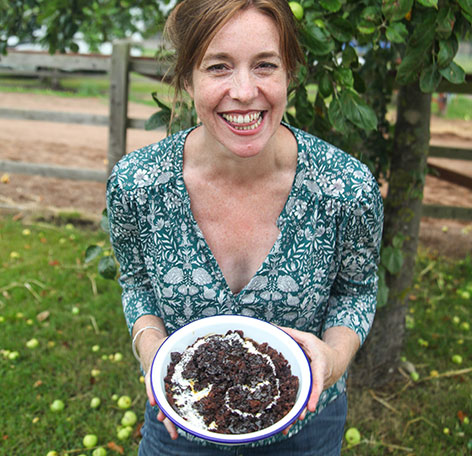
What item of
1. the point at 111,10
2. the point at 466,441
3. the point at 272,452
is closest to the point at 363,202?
the point at 272,452

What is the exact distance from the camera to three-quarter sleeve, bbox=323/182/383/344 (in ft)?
4.89

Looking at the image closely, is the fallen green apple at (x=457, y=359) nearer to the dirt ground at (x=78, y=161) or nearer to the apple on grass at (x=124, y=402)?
the dirt ground at (x=78, y=161)

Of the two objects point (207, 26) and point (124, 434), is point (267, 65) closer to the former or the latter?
point (207, 26)

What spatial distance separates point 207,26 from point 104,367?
6.94ft

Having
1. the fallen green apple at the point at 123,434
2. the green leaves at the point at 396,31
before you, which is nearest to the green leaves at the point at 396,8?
the green leaves at the point at 396,31

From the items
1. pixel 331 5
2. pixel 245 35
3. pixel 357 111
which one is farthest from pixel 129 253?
pixel 331 5

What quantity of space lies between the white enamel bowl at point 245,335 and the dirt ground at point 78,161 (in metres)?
3.47

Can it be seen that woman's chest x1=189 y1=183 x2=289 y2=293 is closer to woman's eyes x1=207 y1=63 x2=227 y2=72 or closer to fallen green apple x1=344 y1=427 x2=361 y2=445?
woman's eyes x1=207 y1=63 x2=227 y2=72

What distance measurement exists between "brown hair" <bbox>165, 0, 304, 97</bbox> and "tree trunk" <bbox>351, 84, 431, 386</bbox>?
96 cm

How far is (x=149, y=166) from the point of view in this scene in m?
1.56

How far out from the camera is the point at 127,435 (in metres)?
2.34

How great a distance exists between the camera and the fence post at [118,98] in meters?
3.92

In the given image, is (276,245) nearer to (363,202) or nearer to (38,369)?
(363,202)

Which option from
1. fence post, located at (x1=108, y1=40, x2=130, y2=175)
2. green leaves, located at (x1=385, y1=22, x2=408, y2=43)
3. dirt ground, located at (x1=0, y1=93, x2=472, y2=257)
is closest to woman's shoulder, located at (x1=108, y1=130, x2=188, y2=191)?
green leaves, located at (x1=385, y1=22, x2=408, y2=43)
